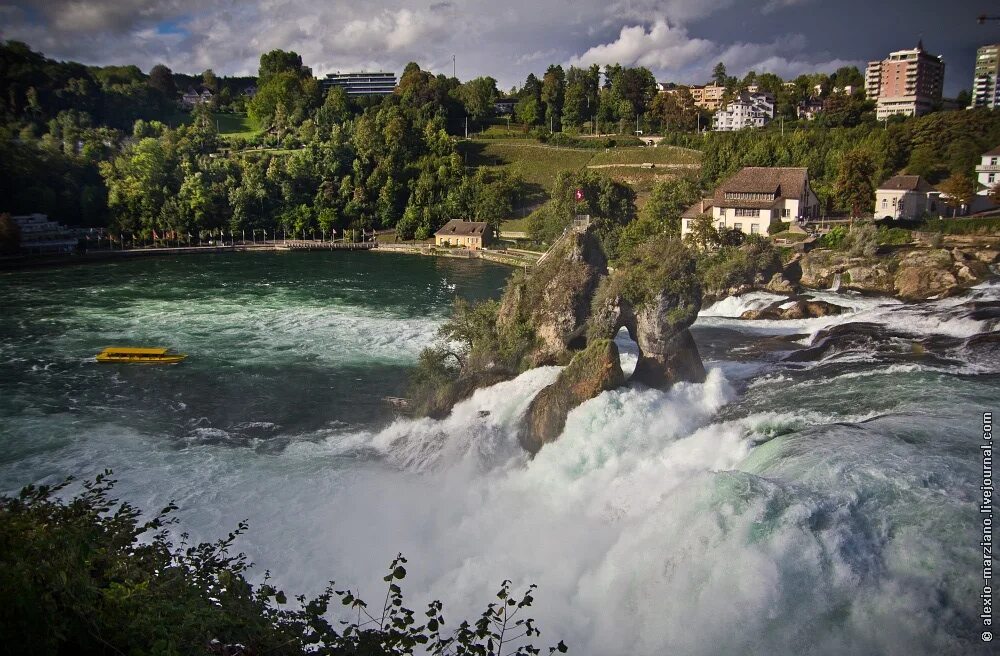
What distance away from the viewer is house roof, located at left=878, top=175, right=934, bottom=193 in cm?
4909

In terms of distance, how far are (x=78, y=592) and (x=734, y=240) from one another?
45.1 metres

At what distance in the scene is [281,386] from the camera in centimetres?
2833

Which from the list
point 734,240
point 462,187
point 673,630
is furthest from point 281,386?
point 462,187

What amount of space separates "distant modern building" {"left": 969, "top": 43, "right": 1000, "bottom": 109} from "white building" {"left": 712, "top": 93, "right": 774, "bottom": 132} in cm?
2251

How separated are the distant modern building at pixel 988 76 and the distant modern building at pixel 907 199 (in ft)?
98.5

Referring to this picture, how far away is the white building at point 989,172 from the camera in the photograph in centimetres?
4878

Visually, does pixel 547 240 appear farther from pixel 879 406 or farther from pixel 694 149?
pixel 879 406

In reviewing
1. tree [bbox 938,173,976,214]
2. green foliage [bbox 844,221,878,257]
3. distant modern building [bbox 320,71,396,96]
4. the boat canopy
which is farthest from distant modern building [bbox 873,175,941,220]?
distant modern building [bbox 320,71,396,96]

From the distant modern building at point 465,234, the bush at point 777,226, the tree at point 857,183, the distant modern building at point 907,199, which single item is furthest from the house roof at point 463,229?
the distant modern building at point 907,199

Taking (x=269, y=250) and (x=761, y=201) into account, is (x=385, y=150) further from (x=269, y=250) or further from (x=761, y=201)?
(x=761, y=201)

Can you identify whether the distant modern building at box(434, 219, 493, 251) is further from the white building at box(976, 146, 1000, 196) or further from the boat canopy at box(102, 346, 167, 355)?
the boat canopy at box(102, 346, 167, 355)

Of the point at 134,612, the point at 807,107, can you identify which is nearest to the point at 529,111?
the point at 807,107

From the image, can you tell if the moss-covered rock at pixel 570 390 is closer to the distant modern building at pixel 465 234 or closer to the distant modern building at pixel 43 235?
the distant modern building at pixel 465 234

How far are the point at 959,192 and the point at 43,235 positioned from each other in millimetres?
77352
